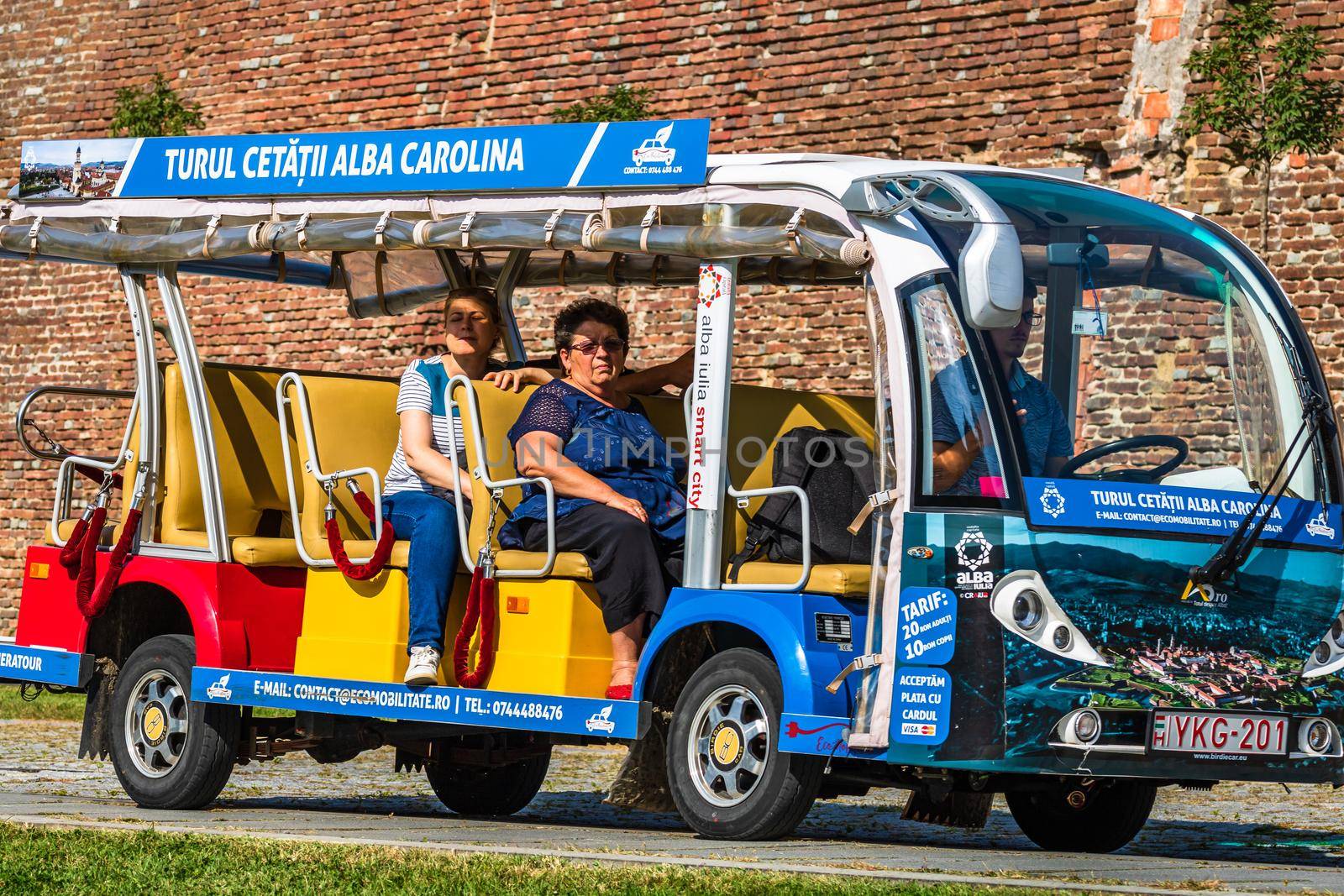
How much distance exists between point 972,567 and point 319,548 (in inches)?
130

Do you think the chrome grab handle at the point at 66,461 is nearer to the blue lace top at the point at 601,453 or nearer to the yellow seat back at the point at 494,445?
the yellow seat back at the point at 494,445

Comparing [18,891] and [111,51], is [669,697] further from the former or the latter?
[111,51]

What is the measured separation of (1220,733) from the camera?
7.21m

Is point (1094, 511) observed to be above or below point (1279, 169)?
below

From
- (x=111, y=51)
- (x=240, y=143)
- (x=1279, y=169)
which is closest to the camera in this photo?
(x=240, y=143)

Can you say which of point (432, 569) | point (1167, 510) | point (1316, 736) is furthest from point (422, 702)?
point (1316, 736)

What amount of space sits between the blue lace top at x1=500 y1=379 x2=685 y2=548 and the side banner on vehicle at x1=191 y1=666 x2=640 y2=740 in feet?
2.16

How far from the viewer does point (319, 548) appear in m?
9.30

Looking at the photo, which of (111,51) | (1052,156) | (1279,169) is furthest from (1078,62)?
(111,51)

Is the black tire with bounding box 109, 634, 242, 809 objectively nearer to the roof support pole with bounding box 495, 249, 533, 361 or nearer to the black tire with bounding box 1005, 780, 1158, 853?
the roof support pole with bounding box 495, 249, 533, 361

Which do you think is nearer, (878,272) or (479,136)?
(878,272)

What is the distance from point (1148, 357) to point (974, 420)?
828 mm

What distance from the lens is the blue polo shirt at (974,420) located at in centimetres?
717

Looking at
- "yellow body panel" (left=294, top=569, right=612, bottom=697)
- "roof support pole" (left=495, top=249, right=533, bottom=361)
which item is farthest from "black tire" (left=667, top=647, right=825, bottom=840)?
"roof support pole" (left=495, top=249, right=533, bottom=361)
